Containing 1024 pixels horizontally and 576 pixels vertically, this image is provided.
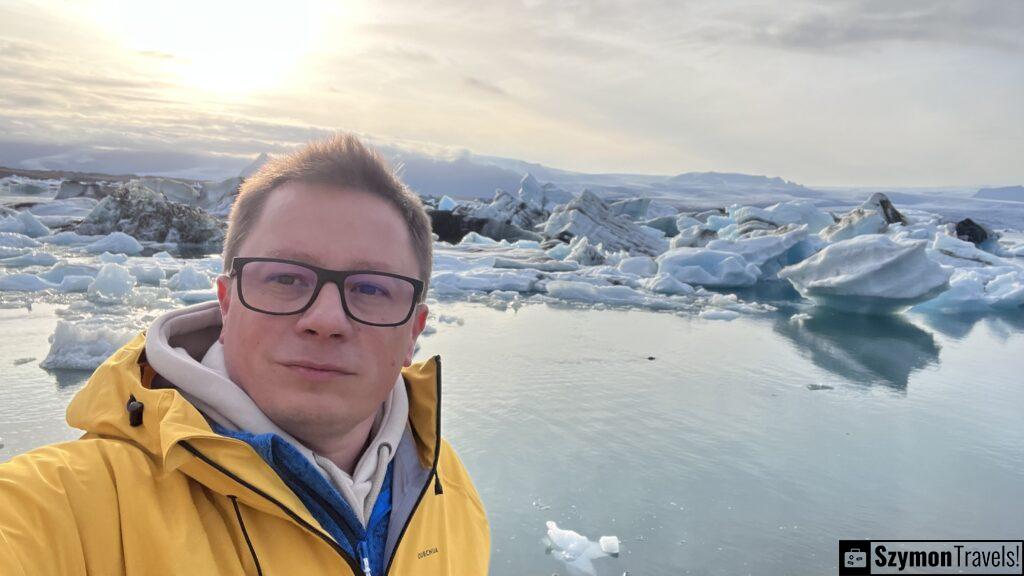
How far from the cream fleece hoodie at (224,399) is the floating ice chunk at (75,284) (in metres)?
8.81

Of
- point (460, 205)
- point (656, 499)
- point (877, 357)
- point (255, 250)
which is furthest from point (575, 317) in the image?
point (460, 205)

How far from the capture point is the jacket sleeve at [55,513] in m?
0.76

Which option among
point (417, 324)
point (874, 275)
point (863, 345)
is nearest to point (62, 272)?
point (417, 324)

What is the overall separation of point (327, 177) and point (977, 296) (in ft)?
41.1

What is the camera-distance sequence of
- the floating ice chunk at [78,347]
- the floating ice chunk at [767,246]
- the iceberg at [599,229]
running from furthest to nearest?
the iceberg at [599,229], the floating ice chunk at [767,246], the floating ice chunk at [78,347]

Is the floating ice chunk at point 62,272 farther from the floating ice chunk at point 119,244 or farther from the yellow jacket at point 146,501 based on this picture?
the yellow jacket at point 146,501

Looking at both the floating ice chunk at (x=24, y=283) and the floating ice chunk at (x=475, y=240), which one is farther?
the floating ice chunk at (x=475, y=240)

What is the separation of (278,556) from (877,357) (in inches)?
297

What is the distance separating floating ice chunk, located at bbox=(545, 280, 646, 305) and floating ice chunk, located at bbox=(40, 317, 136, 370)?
267 inches

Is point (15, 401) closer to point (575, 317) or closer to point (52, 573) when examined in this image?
point (52, 573)

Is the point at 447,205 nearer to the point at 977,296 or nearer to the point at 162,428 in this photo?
the point at 977,296

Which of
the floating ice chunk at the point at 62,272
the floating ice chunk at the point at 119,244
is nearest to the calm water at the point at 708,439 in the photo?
the floating ice chunk at the point at 62,272

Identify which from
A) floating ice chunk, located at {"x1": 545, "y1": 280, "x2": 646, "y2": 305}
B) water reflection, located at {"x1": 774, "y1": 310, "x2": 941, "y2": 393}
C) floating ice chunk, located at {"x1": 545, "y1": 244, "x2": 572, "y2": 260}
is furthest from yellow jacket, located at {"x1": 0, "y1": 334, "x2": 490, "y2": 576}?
floating ice chunk, located at {"x1": 545, "y1": 244, "x2": 572, "y2": 260}

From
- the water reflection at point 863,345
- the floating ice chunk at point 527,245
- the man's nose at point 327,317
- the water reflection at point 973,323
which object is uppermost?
the man's nose at point 327,317
